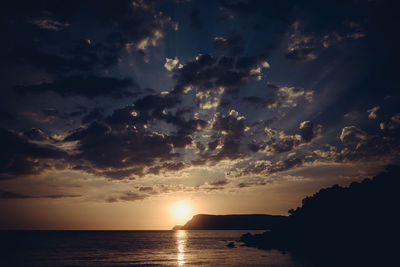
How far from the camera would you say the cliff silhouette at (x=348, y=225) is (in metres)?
54.4

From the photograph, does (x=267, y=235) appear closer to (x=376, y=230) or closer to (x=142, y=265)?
(x=376, y=230)

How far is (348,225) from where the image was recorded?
65250 millimetres

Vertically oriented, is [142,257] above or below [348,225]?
below

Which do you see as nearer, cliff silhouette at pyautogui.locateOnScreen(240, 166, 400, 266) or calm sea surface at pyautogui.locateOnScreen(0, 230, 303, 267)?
calm sea surface at pyautogui.locateOnScreen(0, 230, 303, 267)

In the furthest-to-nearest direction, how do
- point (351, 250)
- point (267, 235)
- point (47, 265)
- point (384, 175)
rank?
point (267, 235)
point (384, 175)
point (351, 250)
point (47, 265)

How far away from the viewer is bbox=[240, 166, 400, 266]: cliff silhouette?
54.4 m

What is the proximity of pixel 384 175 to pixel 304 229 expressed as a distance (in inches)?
1106

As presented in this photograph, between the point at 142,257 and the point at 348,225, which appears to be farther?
the point at 348,225

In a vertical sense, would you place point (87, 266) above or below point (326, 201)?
below

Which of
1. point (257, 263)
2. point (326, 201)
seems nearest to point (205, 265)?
point (257, 263)

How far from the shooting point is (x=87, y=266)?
48.8m

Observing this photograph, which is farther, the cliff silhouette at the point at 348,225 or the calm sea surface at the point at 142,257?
the cliff silhouette at the point at 348,225

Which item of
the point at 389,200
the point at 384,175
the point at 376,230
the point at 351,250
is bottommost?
the point at 351,250

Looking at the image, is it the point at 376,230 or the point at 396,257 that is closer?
the point at 396,257
